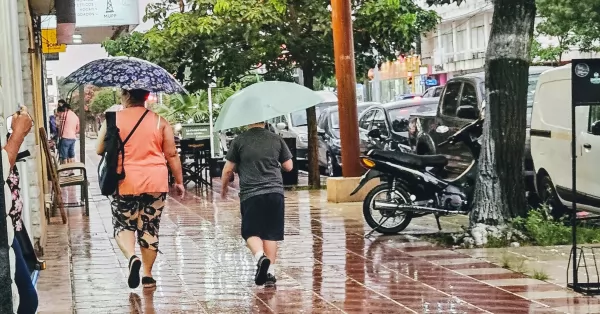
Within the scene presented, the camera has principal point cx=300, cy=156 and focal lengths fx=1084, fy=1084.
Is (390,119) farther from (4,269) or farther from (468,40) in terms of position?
(468,40)

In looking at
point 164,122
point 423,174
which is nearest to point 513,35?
point 423,174

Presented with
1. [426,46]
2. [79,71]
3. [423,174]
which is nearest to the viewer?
[79,71]

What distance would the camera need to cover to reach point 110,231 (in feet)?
45.5

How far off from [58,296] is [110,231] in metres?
4.88

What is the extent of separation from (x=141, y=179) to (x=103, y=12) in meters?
17.7

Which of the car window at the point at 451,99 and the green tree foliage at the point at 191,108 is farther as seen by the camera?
the green tree foliage at the point at 191,108

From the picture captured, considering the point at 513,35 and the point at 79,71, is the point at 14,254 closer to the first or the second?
the point at 79,71

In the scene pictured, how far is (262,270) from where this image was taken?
9445 millimetres

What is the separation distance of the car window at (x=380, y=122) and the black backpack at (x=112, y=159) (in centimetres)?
1225

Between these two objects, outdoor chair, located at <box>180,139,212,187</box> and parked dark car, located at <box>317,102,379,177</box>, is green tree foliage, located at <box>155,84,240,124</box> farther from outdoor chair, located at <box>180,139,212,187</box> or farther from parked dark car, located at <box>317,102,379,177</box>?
outdoor chair, located at <box>180,139,212,187</box>

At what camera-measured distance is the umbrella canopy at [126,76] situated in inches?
378

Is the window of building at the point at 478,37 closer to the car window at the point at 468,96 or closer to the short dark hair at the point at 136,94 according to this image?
the car window at the point at 468,96

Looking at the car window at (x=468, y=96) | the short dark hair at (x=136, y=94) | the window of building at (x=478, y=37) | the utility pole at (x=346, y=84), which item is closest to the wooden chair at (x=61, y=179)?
the utility pole at (x=346, y=84)

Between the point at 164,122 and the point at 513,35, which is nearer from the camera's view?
the point at 164,122
